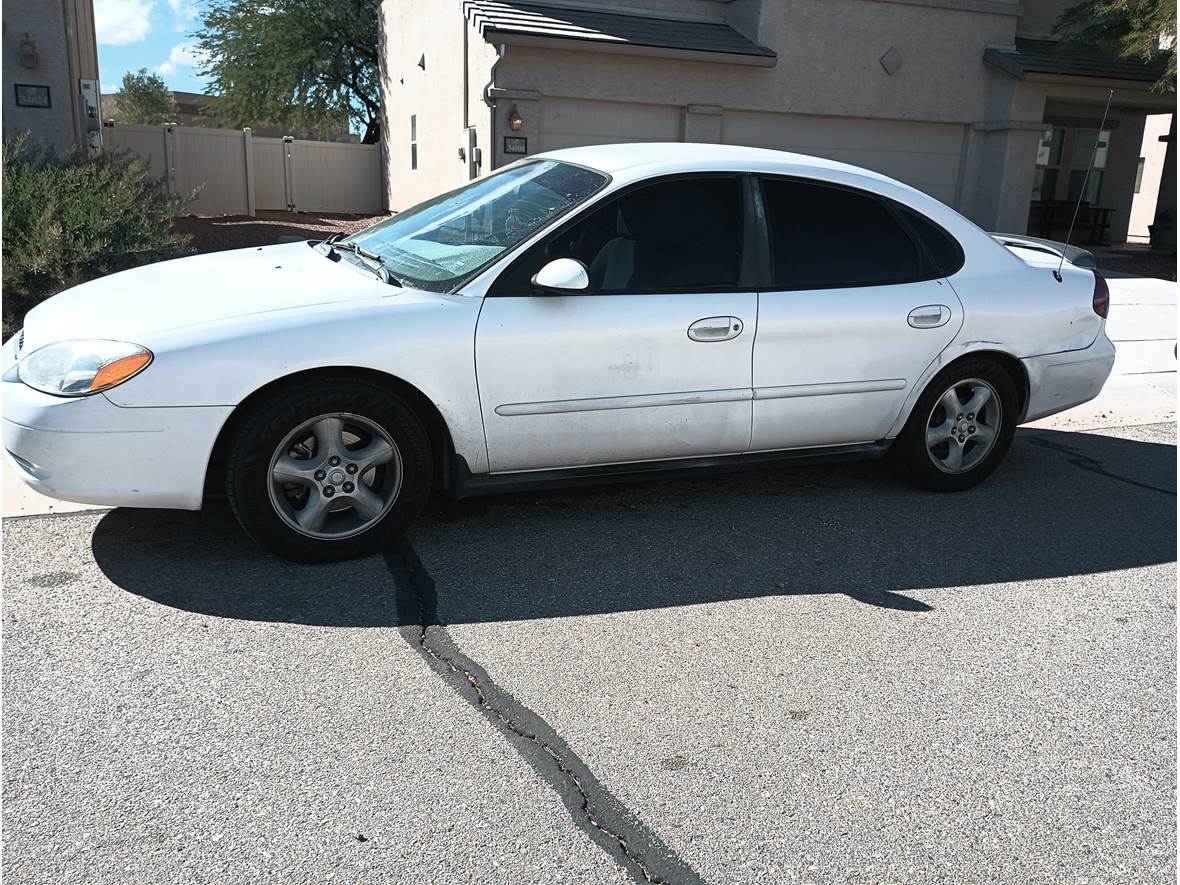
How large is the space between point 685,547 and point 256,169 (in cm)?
2242

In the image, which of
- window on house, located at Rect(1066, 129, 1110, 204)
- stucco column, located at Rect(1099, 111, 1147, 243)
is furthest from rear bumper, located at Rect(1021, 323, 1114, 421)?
stucco column, located at Rect(1099, 111, 1147, 243)

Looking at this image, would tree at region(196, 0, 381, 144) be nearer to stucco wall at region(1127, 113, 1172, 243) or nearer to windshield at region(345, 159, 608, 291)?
stucco wall at region(1127, 113, 1172, 243)

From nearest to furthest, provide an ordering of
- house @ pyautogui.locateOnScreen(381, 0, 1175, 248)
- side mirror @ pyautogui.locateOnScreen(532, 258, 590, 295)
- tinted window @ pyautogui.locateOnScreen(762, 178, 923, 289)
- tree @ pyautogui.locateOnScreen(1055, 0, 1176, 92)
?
side mirror @ pyautogui.locateOnScreen(532, 258, 590, 295), tinted window @ pyautogui.locateOnScreen(762, 178, 923, 289), house @ pyautogui.locateOnScreen(381, 0, 1175, 248), tree @ pyautogui.locateOnScreen(1055, 0, 1176, 92)

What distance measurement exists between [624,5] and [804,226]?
12.5 metres

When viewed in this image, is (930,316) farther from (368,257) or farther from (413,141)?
(413,141)

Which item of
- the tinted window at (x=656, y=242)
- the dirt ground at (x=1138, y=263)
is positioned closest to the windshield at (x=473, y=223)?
the tinted window at (x=656, y=242)

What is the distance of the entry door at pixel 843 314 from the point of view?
4875 mm

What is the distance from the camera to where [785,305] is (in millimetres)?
4840

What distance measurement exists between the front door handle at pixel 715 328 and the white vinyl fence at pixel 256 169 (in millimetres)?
20094

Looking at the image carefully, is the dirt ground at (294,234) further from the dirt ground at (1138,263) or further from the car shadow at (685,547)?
the car shadow at (685,547)

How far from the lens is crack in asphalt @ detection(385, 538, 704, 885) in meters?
2.64

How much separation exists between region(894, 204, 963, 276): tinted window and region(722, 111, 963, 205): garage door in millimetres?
11709

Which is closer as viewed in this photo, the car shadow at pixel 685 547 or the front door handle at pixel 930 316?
the car shadow at pixel 685 547

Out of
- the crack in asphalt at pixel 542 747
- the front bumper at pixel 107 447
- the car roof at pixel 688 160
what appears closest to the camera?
the crack in asphalt at pixel 542 747
